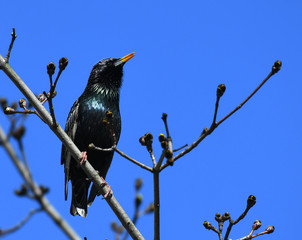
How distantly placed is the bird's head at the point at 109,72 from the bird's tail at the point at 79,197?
1.51 metres

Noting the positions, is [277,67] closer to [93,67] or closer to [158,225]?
[158,225]

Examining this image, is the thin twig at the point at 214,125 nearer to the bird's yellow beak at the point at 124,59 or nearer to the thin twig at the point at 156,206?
the thin twig at the point at 156,206

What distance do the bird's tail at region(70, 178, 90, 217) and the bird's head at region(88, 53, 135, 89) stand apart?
1.51 meters

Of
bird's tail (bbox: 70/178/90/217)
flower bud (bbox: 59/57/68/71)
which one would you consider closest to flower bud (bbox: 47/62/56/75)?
flower bud (bbox: 59/57/68/71)

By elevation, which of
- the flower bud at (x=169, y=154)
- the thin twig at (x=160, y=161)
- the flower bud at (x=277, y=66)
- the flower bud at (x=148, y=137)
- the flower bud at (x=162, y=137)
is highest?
the flower bud at (x=277, y=66)

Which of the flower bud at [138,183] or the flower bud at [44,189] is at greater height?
the flower bud at [138,183]

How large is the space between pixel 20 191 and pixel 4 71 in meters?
2.07

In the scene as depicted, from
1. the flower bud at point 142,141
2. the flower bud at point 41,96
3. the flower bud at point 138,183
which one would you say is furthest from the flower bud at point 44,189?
the flower bud at point 41,96

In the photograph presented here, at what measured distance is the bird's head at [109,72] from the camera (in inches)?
272

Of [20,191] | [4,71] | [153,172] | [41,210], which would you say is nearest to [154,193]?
[153,172]

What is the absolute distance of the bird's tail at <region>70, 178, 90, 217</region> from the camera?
247 inches

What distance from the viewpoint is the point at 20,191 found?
2469 mm

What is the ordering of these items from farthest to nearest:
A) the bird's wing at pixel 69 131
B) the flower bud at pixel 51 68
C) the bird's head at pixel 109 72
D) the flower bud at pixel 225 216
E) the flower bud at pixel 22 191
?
1. the bird's head at pixel 109 72
2. the bird's wing at pixel 69 131
3. the flower bud at pixel 225 216
4. the flower bud at pixel 51 68
5. the flower bud at pixel 22 191

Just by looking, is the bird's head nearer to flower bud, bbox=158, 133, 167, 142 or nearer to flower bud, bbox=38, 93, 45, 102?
flower bud, bbox=38, 93, 45, 102
